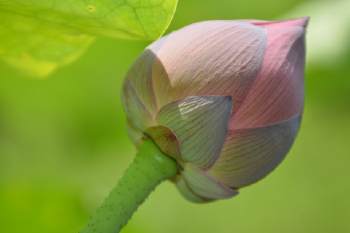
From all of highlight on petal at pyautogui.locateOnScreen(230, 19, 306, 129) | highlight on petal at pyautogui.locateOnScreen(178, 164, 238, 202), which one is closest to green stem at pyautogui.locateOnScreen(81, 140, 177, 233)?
highlight on petal at pyautogui.locateOnScreen(178, 164, 238, 202)

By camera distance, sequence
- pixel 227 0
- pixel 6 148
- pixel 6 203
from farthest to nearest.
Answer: pixel 227 0 → pixel 6 148 → pixel 6 203

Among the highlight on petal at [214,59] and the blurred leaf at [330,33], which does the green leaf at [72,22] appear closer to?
the highlight on petal at [214,59]

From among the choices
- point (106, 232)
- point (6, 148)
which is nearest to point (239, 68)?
point (106, 232)

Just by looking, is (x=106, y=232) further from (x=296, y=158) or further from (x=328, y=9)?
(x=296, y=158)

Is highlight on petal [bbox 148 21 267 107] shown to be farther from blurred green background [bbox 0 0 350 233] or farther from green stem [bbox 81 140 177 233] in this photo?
blurred green background [bbox 0 0 350 233]

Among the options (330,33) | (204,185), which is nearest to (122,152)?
(330,33)
